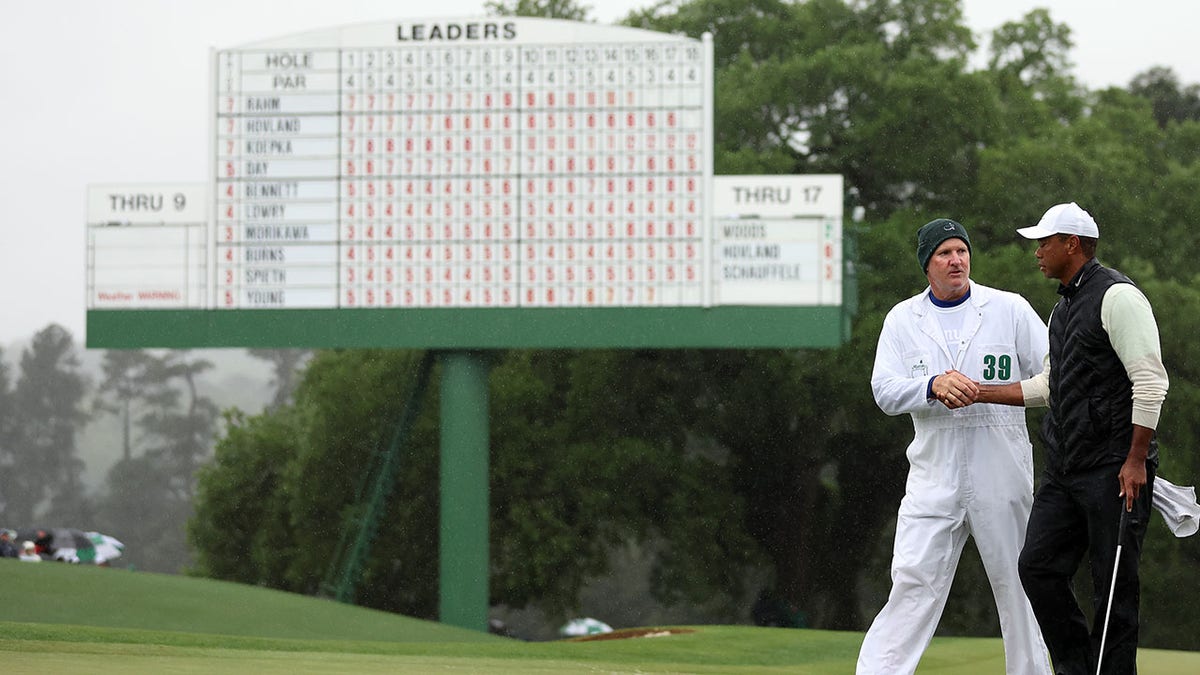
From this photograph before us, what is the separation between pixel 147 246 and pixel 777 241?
7.23 metres

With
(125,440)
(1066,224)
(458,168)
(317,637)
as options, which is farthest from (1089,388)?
(125,440)

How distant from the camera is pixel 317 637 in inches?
621

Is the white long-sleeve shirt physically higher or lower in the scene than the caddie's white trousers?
higher

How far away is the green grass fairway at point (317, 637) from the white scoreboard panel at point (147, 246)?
320cm

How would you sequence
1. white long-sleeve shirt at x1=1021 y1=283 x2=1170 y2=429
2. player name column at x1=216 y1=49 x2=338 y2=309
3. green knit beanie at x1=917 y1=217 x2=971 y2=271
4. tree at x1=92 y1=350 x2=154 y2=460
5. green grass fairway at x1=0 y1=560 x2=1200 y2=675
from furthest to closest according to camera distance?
tree at x1=92 y1=350 x2=154 y2=460
player name column at x1=216 y1=49 x2=338 y2=309
green grass fairway at x1=0 y1=560 x2=1200 y2=675
green knit beanie at x1=917 y1=217 x2=971 y2=271
white long-sleeve shirt at x1=1021 y1=283 x2=1170 y2=429

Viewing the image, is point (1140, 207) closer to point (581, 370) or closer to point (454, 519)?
point (581, 370)

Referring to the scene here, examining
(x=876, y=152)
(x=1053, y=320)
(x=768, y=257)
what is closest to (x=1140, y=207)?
(x=876, y=152)

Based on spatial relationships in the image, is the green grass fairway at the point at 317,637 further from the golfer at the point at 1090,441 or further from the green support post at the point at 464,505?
the golfer at the point at 1090,441

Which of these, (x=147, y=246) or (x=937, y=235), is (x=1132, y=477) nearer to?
(x=937, y=235)

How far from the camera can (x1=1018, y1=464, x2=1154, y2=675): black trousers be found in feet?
19.6

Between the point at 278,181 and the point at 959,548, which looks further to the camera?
the point at 278,181

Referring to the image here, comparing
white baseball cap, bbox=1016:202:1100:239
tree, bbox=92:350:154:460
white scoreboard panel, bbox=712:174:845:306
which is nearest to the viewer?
white baseball cap, bbox=1016:202:1100:239

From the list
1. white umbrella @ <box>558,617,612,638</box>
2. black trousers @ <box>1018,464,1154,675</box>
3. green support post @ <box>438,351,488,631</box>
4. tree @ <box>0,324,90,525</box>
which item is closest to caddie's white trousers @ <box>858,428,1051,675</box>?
black trousers @ <box>1018,464,1154,675</box>

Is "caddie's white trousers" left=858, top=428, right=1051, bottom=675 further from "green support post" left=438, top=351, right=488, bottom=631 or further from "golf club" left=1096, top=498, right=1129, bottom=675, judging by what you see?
"green support post" left=438, top=351, right=488, bottom=631
